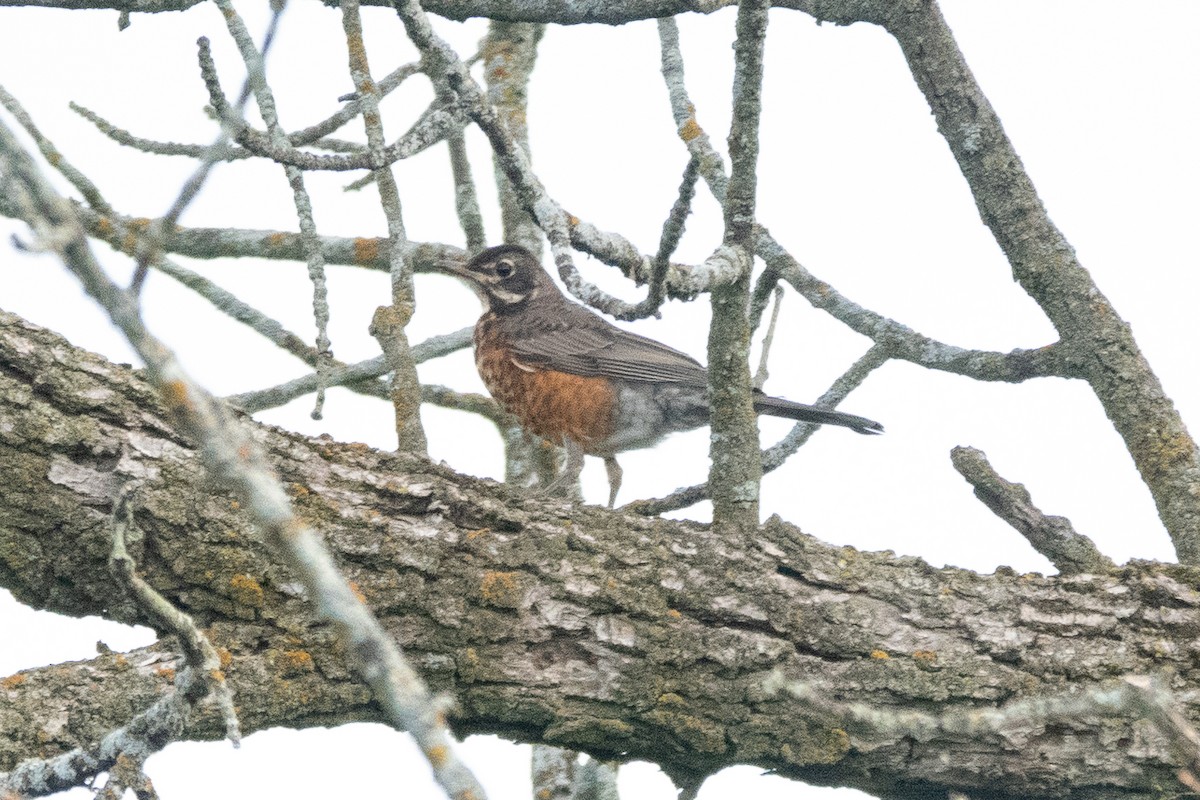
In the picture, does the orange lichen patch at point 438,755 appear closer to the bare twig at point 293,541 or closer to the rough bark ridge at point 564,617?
the bare twig at point 293,541

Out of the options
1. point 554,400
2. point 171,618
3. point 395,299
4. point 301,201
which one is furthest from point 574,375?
point 171,618

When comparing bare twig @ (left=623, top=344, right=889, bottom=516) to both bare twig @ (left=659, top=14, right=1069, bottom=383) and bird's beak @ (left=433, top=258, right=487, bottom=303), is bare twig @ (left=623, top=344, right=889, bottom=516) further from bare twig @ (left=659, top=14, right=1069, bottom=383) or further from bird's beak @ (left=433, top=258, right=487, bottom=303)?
bird's beak @ (left=433, top=258, right=487, bottom=303)

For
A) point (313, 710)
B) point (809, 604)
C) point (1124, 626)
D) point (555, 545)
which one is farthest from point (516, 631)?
point (1124, 626)

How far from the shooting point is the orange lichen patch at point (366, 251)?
6141mm

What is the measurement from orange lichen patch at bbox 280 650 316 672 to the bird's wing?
347 cm

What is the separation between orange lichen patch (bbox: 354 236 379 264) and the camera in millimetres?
6141

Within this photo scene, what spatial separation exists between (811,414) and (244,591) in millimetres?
2526

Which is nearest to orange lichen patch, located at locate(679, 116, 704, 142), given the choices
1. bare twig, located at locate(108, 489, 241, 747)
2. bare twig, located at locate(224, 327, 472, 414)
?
bare twig, located at locate(224, 327, 472, 414)

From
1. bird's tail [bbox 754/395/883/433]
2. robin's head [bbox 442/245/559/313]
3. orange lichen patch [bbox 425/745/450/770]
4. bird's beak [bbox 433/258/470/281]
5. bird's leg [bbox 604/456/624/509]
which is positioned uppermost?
robin's head [bbox 442/245/559/313]

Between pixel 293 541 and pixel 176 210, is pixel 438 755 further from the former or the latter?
pixel 176 210

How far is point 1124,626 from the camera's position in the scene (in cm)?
398

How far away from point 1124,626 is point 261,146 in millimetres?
2875

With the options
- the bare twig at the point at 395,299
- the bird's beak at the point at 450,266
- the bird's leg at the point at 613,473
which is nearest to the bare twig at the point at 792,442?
the bare twig at the point at 395,299

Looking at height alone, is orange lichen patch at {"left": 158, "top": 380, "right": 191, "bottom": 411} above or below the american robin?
below
